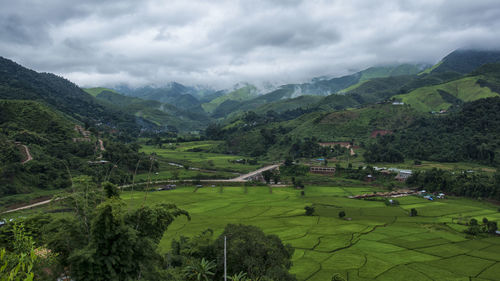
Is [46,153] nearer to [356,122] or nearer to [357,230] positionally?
[357,230]

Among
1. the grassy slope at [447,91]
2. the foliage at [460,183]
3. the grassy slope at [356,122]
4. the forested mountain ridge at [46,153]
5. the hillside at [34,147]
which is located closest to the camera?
the hillside at [34,147]

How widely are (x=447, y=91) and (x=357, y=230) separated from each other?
182 m

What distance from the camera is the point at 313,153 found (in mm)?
130500

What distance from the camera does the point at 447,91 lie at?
18750cm

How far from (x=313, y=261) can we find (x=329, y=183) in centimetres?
5855

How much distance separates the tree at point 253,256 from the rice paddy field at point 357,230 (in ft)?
25.4

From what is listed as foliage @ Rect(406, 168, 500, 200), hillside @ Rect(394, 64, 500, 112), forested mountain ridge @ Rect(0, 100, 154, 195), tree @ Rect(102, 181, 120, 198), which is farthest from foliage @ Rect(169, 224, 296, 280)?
hillside @ Rect(394, 64, 500, 112)

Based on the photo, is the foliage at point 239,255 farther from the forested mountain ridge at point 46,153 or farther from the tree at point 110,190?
A: the forested mountain ridge at point 46,153

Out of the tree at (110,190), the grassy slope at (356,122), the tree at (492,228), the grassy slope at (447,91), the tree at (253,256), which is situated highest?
the grassy slope at (447,91)

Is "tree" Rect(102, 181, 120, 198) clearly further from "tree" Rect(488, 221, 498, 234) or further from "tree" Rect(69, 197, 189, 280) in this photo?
"tree" Rect(488, 221, 498, 234)

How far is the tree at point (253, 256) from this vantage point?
24125 mm

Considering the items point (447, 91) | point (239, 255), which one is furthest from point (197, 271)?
point (447, 91)

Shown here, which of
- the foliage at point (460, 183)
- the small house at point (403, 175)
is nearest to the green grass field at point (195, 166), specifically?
the small house at point (403, 175)

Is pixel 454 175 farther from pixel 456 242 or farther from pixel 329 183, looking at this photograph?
pixel 456 242
